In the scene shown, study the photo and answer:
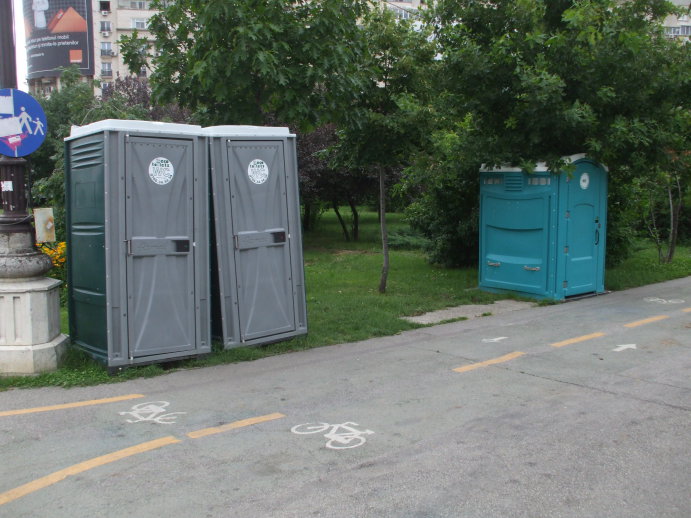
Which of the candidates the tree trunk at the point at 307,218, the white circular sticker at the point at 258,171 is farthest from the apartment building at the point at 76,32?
the white circular sticker at the point at 258,171

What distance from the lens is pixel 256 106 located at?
9.06m

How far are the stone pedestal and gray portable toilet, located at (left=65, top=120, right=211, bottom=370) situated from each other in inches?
16.8

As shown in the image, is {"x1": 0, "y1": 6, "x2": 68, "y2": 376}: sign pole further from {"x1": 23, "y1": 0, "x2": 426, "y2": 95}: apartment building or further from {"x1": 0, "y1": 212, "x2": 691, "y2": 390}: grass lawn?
{"x1": 23, "y1": 0, "x2": 426, "y2": 95}: apartment building

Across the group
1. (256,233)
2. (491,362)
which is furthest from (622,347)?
(256,233)

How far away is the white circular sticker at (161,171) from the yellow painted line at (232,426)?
2.58 m

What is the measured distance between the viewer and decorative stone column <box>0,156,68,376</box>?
6312mm

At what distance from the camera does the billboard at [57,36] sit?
65.4 meters

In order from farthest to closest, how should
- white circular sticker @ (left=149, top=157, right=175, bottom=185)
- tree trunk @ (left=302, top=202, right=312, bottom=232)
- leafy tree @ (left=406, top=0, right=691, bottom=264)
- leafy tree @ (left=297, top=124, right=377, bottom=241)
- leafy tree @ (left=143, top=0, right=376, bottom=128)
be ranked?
tree trunk @ (left=302, top=202, right=312, bottom=232) < leafy tree @ (left=297, top=124, right=377, bottom=241) < leafy tree @ (left=406, top=0, right=691, bottom=264) < leafy tree @ (left=143, top=0, right=376, bottom=128) < white circular sticker @ (left=149, top=157, right=175, bottom=185)

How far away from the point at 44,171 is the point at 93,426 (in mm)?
24122

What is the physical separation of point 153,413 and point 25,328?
1855 mm

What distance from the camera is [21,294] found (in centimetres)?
632

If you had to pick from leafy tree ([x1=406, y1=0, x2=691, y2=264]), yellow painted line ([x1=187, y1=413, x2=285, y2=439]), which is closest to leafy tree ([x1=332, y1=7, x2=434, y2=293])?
leafy tree ([x1=406, y1=0, x2=691, y2=264])

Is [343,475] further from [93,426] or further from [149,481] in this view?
[93,426]

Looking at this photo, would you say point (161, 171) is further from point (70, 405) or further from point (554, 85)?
point (554, 85)
